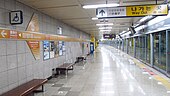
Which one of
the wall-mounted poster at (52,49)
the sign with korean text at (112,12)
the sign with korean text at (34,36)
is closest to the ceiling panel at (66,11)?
the sign with korean text at (34,36)

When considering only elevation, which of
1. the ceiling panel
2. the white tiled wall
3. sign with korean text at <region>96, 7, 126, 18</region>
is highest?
the ceiling panel

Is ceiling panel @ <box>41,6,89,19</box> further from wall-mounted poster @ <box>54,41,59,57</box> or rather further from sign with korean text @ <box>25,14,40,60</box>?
wall-mounted poster @ <box>54,41,59,57</box>

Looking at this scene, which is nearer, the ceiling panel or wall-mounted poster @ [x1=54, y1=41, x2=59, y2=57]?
the ceiling panel

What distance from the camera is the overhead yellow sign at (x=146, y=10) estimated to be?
496 centimetres

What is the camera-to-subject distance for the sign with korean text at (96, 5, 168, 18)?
4961 mm

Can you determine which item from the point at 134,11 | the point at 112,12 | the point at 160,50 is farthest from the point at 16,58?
the point at 160,50

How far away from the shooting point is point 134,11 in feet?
16.4

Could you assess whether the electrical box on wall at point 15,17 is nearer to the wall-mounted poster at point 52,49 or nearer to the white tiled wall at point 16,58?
the white tiled wall at point 16,58

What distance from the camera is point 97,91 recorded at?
5.37 metres

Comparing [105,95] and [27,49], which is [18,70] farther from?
[105,95]

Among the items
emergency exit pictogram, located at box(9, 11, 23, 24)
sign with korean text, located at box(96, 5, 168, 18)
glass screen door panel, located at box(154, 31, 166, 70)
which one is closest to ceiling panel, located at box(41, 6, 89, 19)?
sign with korean text, located at box(96, 5, 168, 18)

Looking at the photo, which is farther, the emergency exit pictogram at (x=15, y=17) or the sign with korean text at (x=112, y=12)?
the sign with korean text at (x=112, y=12)

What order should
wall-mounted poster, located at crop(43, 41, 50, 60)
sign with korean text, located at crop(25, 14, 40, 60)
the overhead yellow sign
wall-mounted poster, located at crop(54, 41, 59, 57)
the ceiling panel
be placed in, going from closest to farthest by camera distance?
1. the overhead yellow sign
2. sign with korean text, located at crop(25, 14, 40, 60)
3. the ceiling panel
4. wall-mounted poster, located at crop(43, 41, 50, 60)
5. wall-mounted poster, located at crop(54, 41, 59, 57)

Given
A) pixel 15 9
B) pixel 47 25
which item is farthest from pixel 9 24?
pixel 47 25
